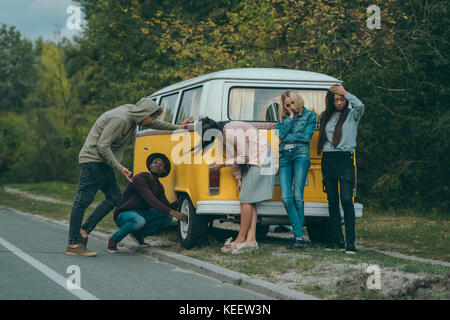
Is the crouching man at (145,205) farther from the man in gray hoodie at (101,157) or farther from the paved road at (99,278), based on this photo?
the paved road at (99,278)

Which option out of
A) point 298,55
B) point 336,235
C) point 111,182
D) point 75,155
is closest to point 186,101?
point 111,182

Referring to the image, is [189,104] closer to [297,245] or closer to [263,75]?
[263,75]

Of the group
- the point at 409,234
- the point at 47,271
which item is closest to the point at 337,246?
the point at 409,234

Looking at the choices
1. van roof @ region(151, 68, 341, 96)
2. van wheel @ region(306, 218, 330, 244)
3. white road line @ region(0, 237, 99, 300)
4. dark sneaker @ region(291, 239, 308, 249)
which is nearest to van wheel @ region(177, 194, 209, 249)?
dark sneaker @ region(291, 239, 308, 249)

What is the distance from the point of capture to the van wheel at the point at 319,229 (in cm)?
913

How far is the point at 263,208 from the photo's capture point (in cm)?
823

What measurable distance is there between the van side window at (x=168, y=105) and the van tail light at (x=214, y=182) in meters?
1.90

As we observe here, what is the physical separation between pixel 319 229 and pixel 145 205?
2.61 m

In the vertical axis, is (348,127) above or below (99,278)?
above

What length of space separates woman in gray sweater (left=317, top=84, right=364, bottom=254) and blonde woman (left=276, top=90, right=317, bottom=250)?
0.72 ft

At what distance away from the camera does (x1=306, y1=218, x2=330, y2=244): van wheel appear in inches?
360

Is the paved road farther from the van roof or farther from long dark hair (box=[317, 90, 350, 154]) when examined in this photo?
the van roof

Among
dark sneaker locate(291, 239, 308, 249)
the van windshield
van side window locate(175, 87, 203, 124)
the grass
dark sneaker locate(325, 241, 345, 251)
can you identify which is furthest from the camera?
van side window locate(175, 87, 203, 124)

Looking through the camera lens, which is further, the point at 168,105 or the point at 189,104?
the point at 168,105
